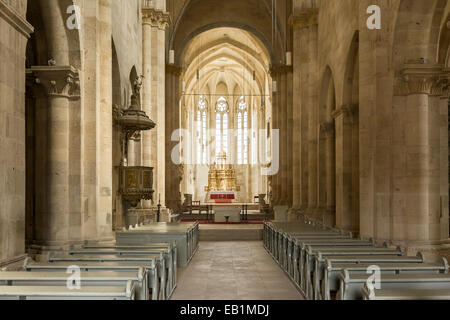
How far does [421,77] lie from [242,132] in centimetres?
3897

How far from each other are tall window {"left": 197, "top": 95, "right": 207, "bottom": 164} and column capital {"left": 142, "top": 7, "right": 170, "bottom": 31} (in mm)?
26520

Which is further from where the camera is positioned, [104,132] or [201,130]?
[201,130]

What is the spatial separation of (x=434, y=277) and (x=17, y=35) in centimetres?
624

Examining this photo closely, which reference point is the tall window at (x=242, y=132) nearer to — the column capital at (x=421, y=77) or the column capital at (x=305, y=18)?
the column capital at (x=305, y=18)

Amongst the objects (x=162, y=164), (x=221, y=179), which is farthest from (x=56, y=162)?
(x=221, y=179)

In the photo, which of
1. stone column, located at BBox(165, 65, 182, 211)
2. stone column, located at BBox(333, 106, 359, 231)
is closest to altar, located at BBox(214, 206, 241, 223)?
stone column, located at BBox(165, 65, 182, 211)

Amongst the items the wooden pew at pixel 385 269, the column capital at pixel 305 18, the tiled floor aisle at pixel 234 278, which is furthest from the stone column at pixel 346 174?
the wooden pew at pixel 385 269

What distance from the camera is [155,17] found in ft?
71.5

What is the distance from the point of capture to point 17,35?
7.51 metres

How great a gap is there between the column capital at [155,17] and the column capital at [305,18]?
5213mm

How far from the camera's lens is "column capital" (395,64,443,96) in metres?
10.6

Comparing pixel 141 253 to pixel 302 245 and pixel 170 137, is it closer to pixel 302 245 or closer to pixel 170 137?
pixel 302 245

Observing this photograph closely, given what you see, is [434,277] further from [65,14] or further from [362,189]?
[65,14]
